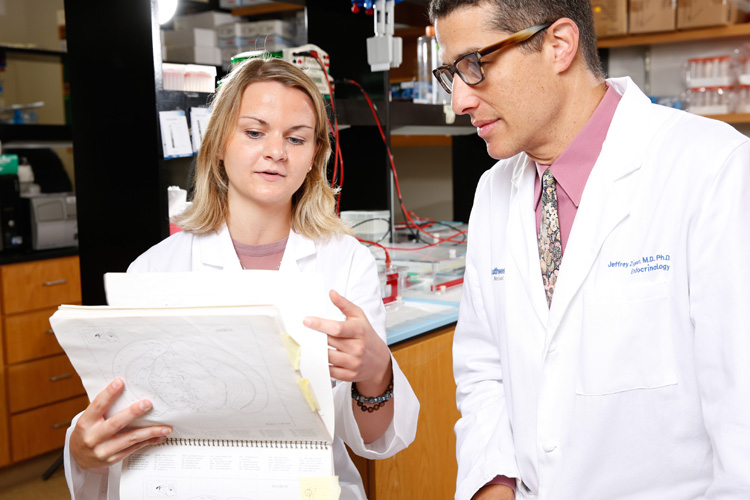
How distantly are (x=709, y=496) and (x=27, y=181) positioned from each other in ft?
12.3

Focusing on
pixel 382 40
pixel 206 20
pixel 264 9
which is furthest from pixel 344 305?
pixel 264 9

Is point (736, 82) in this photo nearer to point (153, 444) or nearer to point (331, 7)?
point (331, 7)

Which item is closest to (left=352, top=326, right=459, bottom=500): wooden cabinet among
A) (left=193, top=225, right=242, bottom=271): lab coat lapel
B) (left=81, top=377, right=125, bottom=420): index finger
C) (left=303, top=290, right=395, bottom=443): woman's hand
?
(left=303, top=290, right=395, bottom=443): woman's hand

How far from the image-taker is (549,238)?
1.24 m

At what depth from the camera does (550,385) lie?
1.15 metres

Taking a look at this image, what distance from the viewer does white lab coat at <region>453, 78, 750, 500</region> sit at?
101 centimetres

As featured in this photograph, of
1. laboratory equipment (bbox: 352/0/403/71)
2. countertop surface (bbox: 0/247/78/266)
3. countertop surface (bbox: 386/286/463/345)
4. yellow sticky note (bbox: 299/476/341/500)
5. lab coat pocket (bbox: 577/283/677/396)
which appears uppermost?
laboratory equipment (bbox: 352/0/403/71)

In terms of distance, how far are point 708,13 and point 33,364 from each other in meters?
3.81

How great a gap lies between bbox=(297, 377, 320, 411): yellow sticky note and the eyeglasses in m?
0.55

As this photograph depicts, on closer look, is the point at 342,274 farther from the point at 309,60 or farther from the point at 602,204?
the point at 309,60

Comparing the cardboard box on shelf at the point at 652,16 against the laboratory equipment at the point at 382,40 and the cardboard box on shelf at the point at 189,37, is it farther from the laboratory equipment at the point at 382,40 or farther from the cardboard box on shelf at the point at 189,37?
the cardboard box on shelf at the point at 189,37

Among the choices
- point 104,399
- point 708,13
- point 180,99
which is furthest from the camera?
point 708,13

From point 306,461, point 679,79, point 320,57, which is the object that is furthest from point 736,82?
point 306,461

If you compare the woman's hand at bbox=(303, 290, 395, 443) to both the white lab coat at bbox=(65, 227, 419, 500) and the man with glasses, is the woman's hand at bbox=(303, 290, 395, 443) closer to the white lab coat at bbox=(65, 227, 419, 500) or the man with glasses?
the white lab coat at bbox=(65, 227, 419, 500)
